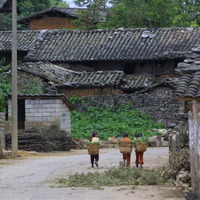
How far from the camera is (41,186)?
588 inches

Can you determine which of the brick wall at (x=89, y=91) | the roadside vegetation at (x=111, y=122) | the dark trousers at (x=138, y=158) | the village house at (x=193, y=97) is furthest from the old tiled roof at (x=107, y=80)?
the village house at (x=193, y=97)

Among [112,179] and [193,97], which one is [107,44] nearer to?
[112,179]

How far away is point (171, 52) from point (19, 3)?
69.6ft

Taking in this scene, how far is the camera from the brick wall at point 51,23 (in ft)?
201

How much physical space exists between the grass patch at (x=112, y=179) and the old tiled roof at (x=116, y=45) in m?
28.5

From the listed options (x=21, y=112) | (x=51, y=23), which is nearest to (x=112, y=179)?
(x=21, y=112)

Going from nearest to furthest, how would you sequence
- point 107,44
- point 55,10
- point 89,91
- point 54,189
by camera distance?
point 54,189, point 89,91, point 107,44, point 55,10

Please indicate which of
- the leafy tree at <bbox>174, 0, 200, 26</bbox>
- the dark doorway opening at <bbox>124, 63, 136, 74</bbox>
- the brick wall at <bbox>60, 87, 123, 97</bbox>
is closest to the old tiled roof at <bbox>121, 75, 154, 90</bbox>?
the brick wall at <bbox>60, 87, 123, 97</bbox>

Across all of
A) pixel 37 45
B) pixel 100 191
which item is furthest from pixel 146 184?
pixel 37 45

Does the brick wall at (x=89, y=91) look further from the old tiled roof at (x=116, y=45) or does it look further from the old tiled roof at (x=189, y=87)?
the old tiled roof at (x=189, y=87)

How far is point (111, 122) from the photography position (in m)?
38.4

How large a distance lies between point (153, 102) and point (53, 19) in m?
Result: 23.5

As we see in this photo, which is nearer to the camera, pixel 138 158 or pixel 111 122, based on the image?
pixel 138 158

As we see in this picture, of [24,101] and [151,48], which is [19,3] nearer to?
[151,48]
